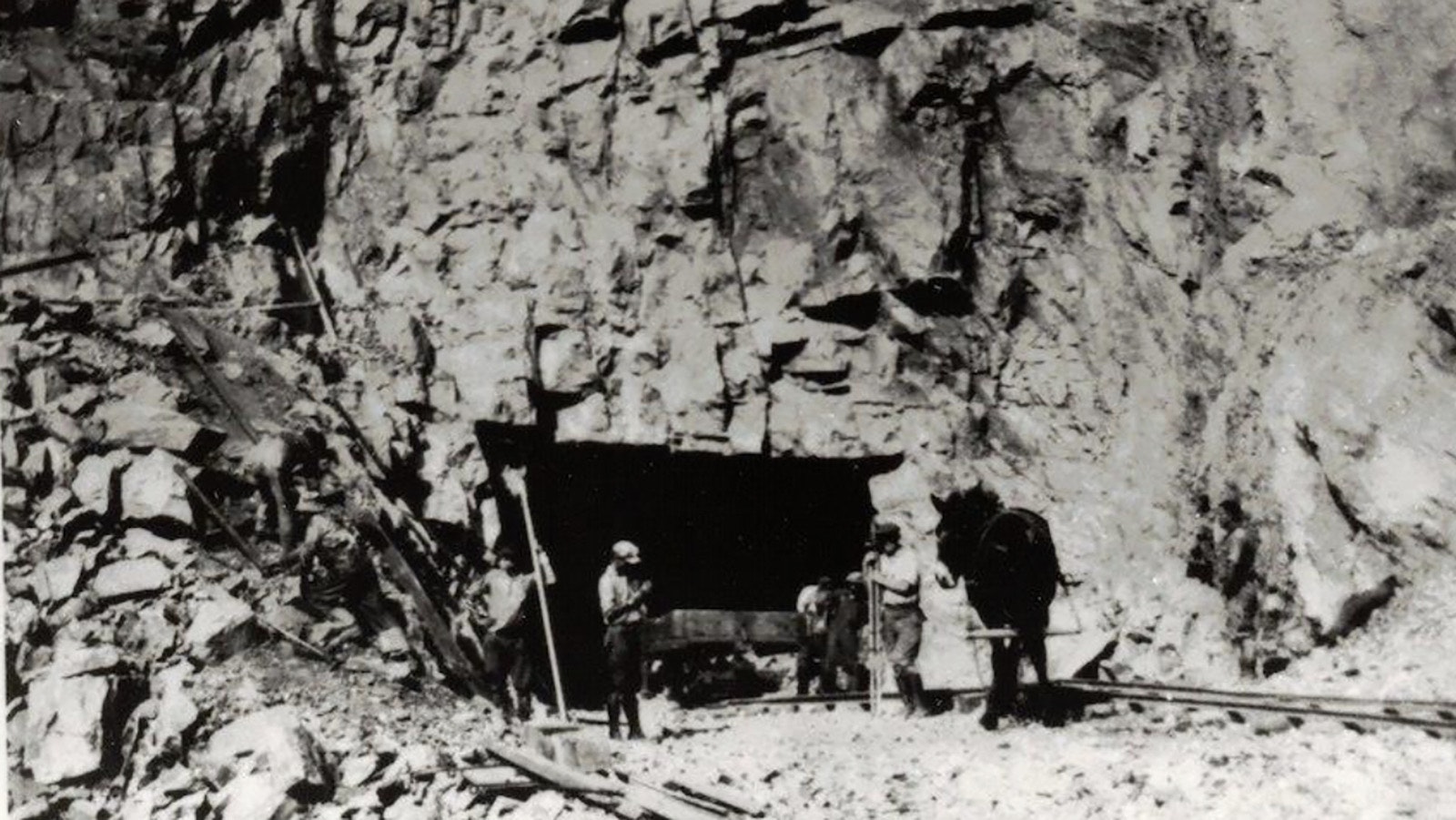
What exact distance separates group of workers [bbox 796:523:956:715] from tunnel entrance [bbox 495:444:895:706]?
1.35 metres

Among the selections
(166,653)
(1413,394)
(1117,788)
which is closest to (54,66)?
(166,653)

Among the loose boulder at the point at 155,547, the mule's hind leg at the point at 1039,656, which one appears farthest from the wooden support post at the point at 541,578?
the mule's hind leg at the point at 1039,656

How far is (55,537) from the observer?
8398mm

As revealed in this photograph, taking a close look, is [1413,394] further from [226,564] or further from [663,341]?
[226,564]

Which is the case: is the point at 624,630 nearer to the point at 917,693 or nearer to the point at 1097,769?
the point at 917,693

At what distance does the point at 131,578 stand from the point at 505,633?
2.88 metres

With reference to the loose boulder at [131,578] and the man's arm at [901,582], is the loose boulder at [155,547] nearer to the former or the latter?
the loose boulder at [131,578]

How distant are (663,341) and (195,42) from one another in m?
5.74

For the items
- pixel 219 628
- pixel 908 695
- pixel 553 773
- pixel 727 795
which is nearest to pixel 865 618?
pixel 908 695

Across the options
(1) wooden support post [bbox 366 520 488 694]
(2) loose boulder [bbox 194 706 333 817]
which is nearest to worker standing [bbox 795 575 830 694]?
(1) wooden support post [bbox 366 520 488 694]

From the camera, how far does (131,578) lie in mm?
8297

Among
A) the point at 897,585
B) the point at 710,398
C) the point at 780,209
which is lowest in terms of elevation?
the point at 897,585

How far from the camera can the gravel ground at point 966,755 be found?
15.9ft

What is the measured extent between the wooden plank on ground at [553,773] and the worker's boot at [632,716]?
1009 millimetres
